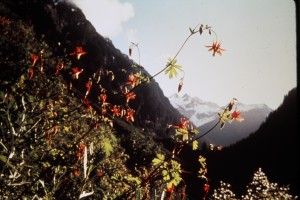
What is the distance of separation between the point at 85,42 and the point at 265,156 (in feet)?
144

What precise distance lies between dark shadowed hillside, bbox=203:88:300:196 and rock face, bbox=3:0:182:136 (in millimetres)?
21196

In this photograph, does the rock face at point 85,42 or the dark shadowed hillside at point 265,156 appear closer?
the rock face at point 85,42

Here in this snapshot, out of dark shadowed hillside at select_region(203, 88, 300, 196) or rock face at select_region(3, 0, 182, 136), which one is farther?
dark shadowed hillside at select_region(203, 88, 300, 196)

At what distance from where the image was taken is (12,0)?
34.8m

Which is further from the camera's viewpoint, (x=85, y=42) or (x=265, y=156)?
(x=85, y=42)

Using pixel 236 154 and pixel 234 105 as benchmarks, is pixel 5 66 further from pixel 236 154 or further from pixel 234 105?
pixel 236 154

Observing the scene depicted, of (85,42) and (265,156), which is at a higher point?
(85,42)

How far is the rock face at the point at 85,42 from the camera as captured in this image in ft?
142

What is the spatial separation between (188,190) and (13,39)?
35.3m

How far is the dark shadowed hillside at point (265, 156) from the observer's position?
46188 millimetres

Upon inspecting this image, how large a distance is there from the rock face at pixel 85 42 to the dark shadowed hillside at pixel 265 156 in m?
21.2

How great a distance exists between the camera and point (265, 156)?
5128cm

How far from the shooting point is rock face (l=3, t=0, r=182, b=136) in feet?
142

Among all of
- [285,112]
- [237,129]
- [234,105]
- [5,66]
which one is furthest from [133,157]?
[237,129]
